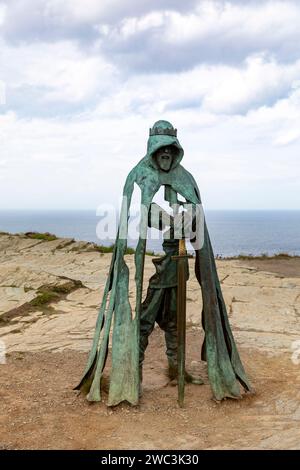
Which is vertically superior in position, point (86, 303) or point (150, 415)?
point (86, 303)

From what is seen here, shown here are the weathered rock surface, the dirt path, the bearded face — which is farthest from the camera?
the weathered rock surface

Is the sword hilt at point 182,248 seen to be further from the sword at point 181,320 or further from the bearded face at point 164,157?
the bearded face at point 164,157

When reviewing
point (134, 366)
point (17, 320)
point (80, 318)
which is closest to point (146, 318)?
point (134, 366)

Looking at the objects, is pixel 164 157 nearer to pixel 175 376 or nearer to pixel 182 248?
pixel 182 248

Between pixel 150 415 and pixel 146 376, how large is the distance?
1146 millimetres

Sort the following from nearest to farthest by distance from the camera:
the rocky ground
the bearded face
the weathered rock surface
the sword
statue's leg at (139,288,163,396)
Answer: the rocky ground
the sword
the bearded face
statue's leg at (139,288,163,396)
the weathered rock surface

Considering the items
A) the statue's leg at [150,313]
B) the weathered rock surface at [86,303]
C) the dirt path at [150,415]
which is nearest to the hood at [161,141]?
the statue's leg at [150,313]

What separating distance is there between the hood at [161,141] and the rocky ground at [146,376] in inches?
94.8

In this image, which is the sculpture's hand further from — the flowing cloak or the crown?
the crown

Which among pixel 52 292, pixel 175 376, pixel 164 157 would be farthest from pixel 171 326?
pixel 52 292

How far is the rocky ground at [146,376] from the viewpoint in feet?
14.0

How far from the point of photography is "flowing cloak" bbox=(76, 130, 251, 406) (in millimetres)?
4957

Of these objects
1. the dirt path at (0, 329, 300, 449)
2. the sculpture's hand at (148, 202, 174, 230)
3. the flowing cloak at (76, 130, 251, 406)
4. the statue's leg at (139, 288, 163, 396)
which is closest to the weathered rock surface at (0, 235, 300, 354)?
the dirt path at (0, 329, 300, 449)

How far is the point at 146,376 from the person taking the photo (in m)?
5.89
